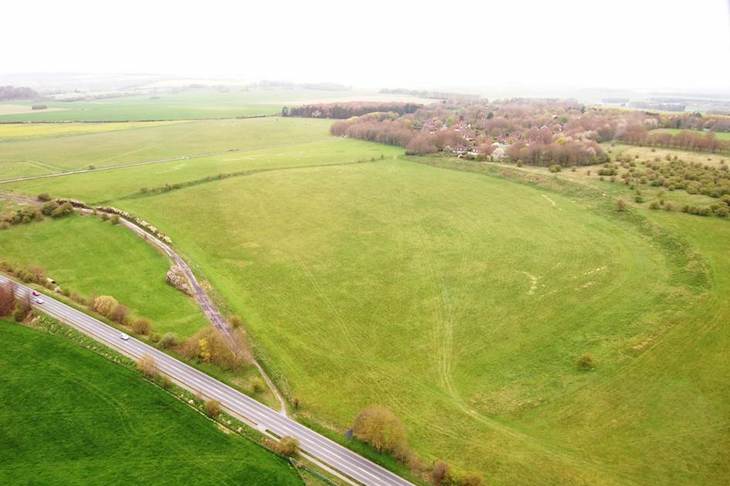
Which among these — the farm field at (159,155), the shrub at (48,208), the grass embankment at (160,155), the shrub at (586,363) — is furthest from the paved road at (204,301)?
the shrub at (586,363)

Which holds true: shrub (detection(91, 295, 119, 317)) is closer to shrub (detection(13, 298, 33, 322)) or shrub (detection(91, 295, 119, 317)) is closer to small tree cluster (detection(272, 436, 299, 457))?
shrub (detection(13, 298, 33, 322))

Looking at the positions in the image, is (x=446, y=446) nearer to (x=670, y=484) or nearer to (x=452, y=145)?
(x=670, y=484)

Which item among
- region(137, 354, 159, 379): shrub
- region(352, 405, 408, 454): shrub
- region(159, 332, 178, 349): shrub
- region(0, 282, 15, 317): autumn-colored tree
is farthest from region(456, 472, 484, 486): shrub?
region(0, 282, 15, 317): autumn-colored tree

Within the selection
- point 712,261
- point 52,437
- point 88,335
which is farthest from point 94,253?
point 712,261


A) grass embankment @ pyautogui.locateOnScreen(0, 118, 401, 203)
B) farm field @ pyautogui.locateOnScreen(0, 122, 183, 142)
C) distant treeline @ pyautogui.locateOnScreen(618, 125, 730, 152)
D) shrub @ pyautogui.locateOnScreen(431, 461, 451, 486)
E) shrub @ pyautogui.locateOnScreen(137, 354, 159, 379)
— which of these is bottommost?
shrub @ pyautogui.locateOnScreen(431, 461, 451, 486)

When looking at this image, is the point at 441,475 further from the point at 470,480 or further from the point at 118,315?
the point at 118,315

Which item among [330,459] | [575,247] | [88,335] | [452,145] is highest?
[452,145]
